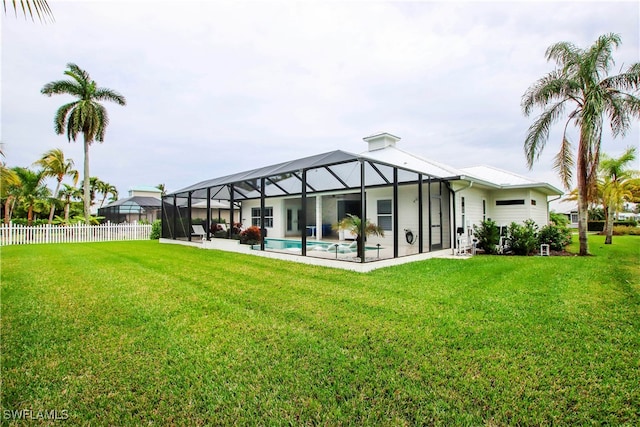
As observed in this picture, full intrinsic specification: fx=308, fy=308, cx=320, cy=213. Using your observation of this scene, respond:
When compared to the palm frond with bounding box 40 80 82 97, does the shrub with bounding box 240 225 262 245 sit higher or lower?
lower

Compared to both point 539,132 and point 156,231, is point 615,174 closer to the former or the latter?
point 539,132

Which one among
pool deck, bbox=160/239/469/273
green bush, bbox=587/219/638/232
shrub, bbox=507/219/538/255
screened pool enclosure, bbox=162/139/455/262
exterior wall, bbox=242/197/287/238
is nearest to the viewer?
pool deck, bbox=160/239/469/273

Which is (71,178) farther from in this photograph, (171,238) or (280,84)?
(280,84)

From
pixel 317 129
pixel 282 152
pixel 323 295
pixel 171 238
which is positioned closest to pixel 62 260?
pixel 171 238

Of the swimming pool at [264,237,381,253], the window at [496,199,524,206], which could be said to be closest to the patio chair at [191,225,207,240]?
the swimming pool at [264,237,381,253]

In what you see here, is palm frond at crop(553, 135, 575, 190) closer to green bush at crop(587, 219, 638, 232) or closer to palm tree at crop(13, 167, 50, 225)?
green bush at crop(587, 219, 638, 232)

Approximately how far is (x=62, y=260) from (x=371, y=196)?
10.3m

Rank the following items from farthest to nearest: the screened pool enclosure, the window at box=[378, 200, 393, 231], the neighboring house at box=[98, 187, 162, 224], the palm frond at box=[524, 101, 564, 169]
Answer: the neighboring house at box=[98, 187, 162, 224]
the window at box=[378, 200, 393, 231]
the palm frond at box=[524, 101, 564, 169]
the screened pool enclosure

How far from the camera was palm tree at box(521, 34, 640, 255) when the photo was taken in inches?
369

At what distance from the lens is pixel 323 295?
5043 millimetres

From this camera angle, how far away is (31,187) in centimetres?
1867

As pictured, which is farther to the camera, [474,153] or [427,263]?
[474,153]

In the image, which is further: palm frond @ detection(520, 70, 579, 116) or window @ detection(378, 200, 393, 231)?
window @ detection(378, 200, 393, 231)

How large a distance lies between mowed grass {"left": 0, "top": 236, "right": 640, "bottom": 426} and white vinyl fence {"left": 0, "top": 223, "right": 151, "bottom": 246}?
12347 mm
